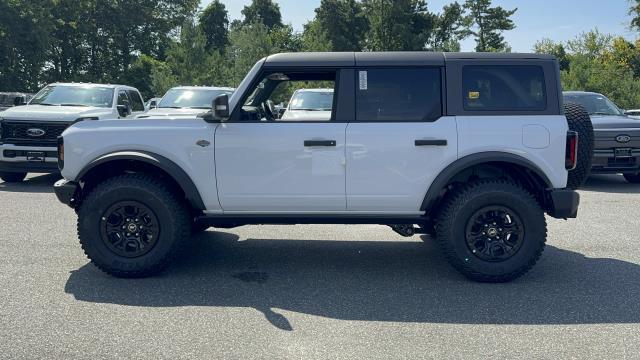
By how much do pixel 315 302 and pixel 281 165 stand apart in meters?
1.23

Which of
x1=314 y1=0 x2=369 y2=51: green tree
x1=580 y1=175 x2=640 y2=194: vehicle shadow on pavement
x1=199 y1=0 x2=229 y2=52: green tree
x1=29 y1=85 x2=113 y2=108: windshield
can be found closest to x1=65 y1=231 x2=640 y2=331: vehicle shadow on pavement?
x1=580 y1=175 x2=640 y2=194: vehicle shadow on pavement

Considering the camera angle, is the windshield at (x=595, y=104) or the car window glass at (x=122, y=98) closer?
the windshield at (x=595, y=104)

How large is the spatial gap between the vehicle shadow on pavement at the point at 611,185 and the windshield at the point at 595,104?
1.38 metres

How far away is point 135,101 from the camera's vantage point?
45.6 feet

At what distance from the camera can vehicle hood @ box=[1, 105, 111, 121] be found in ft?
35.6

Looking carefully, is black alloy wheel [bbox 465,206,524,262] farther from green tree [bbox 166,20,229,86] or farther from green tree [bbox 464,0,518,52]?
green tree [bbox 464,0,518,52]

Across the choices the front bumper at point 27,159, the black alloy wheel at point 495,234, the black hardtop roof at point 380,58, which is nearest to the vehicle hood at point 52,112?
the front bumper at point 27,159

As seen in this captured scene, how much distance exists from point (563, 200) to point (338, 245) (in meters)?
2.53

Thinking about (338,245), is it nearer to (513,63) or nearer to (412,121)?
(412,121)

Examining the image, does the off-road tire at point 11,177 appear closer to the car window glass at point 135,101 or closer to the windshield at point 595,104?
the car window glass at point 135,101

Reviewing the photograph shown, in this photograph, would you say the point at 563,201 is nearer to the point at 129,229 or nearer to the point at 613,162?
the point at 129,229

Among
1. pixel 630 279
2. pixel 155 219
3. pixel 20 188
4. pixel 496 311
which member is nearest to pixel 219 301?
pixel 155 219

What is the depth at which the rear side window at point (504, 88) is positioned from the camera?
5383 millimetres

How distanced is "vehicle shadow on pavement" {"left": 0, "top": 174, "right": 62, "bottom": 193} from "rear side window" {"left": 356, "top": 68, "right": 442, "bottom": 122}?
7220 mm
